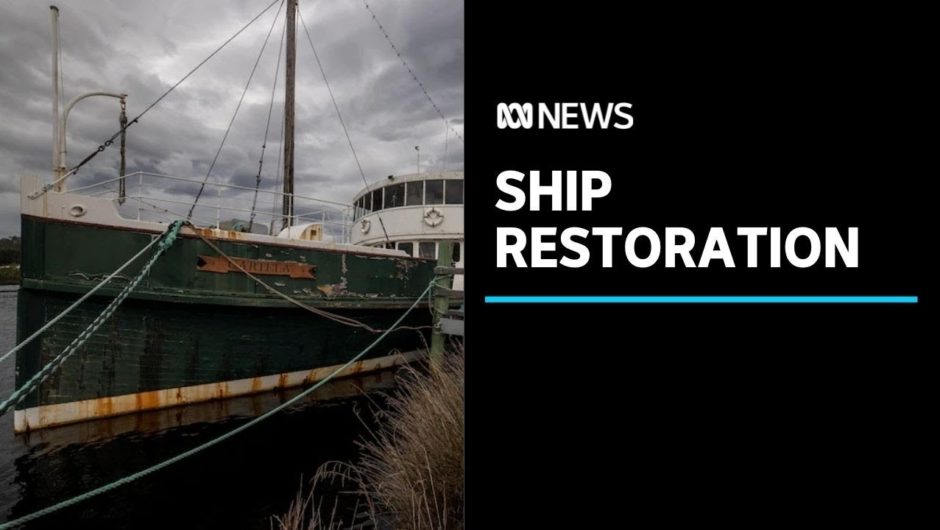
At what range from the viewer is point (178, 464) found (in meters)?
4.48

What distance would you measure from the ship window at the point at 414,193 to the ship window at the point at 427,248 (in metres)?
0.94

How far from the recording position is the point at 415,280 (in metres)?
7.80

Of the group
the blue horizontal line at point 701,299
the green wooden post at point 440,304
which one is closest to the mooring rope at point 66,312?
the blue horizontal line at point 701,299

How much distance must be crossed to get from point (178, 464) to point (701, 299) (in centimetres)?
521

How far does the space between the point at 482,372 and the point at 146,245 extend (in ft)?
18.7

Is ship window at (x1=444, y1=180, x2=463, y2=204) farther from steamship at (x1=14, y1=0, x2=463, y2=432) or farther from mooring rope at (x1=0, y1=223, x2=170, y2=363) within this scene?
mooring rope at (x1=0, y1=223, x2=170, y2=363)

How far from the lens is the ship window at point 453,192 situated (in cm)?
987

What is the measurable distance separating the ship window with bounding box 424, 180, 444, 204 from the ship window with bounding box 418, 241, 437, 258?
93 cm

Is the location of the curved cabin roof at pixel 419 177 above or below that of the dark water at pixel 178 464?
above

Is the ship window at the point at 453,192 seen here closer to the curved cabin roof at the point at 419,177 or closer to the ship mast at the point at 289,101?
the curved cabin roof at the point at 419,177

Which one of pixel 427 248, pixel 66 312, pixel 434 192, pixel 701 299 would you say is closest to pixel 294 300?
pixel 66 312

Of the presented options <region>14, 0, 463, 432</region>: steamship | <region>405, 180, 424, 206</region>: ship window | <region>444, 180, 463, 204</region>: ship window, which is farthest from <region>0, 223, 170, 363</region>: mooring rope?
<region>444, 180, 463, 204</region>: ship window

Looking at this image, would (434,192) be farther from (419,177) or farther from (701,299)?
(701,299)

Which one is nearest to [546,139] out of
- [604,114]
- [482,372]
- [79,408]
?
[604,114]
